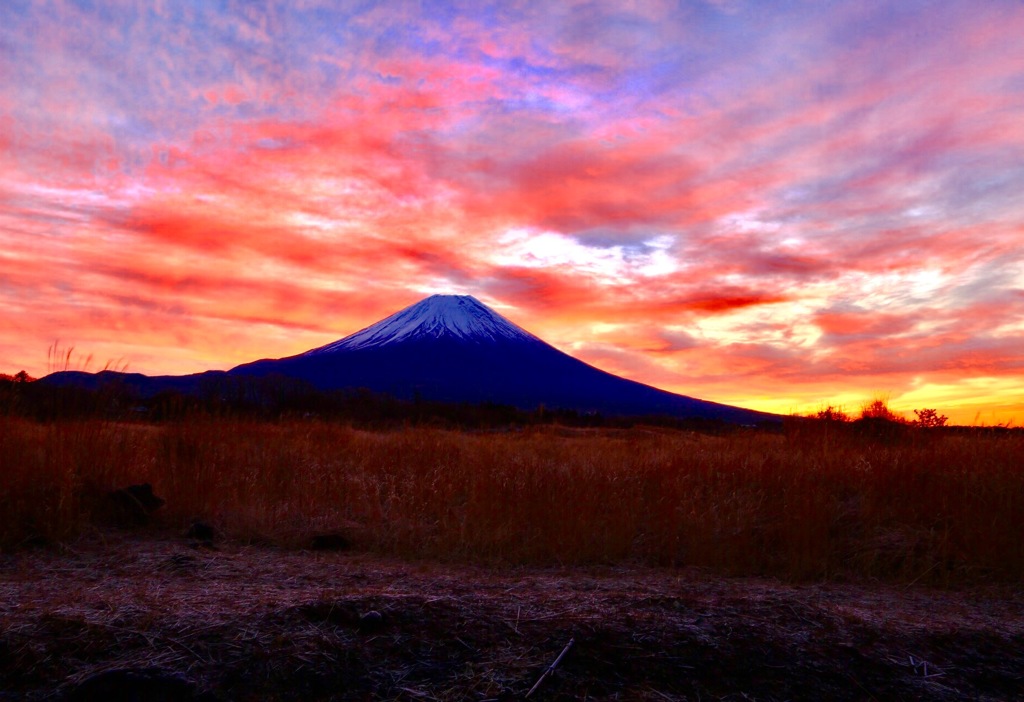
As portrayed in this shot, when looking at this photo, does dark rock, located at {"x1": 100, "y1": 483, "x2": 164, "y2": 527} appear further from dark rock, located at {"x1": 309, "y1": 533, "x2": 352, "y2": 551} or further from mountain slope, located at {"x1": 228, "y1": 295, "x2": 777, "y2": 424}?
mountain slope, located at {"x1": 228, "y1": 295, "x2": 777, "y2": 424}

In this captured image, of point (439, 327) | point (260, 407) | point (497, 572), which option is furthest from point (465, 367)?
point (497, 572)

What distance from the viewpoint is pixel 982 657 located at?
3.13 metres

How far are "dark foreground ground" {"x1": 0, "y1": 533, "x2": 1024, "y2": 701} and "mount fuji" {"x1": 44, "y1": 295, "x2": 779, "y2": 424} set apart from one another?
223 feet

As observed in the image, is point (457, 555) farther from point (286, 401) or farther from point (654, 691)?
point (286, 401)

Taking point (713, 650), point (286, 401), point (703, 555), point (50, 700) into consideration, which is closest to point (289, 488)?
point (703, 555)

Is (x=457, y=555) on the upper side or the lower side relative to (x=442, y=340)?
lower

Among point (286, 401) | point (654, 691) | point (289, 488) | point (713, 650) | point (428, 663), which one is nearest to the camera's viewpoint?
point (654, 691)

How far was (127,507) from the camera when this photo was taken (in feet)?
18.4

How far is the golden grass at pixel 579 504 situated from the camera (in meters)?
5.27

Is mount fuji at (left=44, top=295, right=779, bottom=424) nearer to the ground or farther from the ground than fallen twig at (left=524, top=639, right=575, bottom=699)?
farther from the ground

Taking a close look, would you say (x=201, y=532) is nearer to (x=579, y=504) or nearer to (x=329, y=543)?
(x=329, y=543)

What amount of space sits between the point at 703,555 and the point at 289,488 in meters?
3.87

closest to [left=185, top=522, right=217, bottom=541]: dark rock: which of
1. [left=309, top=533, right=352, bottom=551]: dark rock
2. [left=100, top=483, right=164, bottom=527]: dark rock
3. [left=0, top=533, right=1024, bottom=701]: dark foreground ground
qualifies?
[left=100, top=483, right=164, bottom=527]: dark rock

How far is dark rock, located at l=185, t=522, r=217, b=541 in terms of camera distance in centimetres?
536
